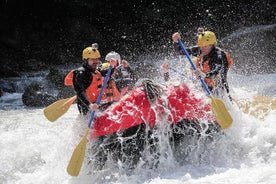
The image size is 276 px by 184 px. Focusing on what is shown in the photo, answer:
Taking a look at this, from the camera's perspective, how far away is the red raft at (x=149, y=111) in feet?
15.5

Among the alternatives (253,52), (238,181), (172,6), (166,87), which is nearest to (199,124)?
(166,87)

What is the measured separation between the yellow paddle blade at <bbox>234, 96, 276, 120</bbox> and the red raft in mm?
870

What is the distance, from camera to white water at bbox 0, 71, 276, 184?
4.43 m

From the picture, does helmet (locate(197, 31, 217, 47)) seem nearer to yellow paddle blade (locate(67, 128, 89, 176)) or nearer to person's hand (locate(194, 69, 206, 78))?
person's hand (locate(194, 69, 206, 78))

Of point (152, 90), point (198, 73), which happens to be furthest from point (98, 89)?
point (198, 73)

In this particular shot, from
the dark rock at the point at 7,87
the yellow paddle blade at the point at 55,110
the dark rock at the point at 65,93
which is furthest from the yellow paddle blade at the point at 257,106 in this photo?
the dark rock at the point at 7,87

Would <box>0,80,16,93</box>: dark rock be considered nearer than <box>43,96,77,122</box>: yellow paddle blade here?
No

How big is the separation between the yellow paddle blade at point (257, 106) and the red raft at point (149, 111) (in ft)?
2.86

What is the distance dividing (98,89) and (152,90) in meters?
0.89

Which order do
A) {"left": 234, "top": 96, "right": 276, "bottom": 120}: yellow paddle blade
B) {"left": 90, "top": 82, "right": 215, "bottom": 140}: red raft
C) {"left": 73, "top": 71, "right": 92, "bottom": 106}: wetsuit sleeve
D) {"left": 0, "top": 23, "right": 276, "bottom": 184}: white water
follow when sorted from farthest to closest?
{"left": 234, "top": 96, "right": 276, "bottom": 120}: yellow paddle blade → {"left": 73, "top": 71, "right": 92, "bottom": 106}: wetsuit sleeve → {"left": 90, "top": 82, "right": 215, "bottom": 140}: red raft → {"left": 0, "top": 23, "right": 276, "bottom": 184}: white water

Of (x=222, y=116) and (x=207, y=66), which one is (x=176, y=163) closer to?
(x=222, y=116)

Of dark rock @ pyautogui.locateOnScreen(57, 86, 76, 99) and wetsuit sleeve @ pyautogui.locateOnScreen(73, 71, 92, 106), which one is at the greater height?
wetsuit sleeve @ pyautogui.locateOnScreen(73, 71, 92, 106)

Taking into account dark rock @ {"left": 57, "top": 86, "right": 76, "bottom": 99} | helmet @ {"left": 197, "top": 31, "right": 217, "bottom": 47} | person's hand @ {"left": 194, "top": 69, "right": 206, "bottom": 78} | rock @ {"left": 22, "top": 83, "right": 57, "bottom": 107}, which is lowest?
rock @ {"left": 22, "top": 83, "right": 57, "bottom": 107}

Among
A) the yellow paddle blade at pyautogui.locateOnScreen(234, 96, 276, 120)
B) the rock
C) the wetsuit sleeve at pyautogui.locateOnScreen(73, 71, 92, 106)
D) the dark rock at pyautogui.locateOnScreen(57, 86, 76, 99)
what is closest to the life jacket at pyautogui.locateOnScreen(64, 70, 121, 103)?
the wetsuit sleeve at pyautogui.locateOnScreen(73, 71, 92, 106)
